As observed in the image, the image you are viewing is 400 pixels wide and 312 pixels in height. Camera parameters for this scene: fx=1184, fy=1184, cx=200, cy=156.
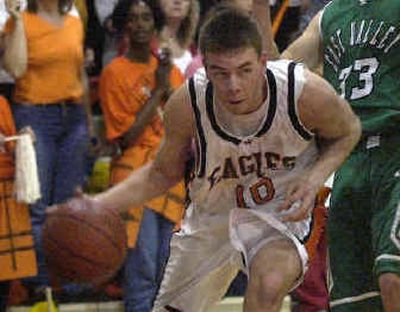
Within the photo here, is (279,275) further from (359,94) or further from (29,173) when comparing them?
(29,173)

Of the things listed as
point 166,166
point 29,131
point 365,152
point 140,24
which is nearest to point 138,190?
point 166,166

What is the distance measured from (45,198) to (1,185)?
0.26 metres

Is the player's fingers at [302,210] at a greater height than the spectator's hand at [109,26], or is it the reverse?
the spectator's hand at [109,26]

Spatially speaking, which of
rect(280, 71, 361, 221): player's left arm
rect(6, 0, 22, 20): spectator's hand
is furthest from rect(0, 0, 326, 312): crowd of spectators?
rect(280, 71, 361, 221): player's left arm

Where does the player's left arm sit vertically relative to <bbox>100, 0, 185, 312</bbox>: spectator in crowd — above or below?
above

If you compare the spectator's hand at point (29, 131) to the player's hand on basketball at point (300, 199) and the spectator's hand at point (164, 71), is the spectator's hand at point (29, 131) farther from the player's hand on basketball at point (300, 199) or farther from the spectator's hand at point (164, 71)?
the player's hand on basketball at point (300, 199)

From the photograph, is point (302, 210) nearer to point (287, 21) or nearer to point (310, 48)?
point (310, 48)

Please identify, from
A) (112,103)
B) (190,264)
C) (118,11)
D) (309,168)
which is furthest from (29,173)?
(309,168)

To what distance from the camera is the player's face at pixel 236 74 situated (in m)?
4.40

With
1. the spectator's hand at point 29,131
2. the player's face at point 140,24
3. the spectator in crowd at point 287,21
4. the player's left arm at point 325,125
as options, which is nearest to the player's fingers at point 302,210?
the player's left arm at point 325,125

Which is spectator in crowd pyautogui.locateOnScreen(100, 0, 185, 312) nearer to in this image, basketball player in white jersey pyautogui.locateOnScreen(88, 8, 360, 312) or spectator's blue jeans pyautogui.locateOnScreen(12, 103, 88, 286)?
spectator's blue jeans pyautogui.locateOnScreen(12, 103, 88, 286)

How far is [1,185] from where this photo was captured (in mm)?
6406

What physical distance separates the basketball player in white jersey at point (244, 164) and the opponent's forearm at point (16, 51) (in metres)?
1.65

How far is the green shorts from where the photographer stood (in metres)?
4.59
